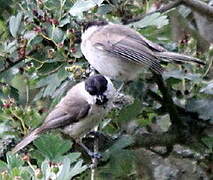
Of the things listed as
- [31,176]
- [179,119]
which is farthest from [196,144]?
[31,176]

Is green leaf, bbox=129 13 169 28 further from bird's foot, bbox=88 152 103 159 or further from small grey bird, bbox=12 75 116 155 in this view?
bird's foot, bbox=88 152 103 159

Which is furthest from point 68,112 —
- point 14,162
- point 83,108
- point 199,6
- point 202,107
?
point 14,162

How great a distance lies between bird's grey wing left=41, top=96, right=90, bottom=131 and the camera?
315 cm

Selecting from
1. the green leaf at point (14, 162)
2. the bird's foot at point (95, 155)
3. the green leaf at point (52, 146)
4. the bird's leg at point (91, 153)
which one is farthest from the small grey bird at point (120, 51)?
the green leaf at point (14, 162)

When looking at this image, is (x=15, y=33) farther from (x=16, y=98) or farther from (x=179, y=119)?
(x=179, y=119)

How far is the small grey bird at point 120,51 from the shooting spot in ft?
11.0

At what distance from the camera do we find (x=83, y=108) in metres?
3.24

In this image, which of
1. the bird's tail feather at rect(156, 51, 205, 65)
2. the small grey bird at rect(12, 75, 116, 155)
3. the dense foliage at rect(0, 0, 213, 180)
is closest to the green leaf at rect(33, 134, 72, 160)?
the dense foliage at rect(0, 0, 213, 180)

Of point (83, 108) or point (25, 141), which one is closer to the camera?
point (25, 141)

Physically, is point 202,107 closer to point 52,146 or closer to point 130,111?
point 130,111

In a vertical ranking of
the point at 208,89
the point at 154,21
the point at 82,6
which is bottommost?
the point at 208,89

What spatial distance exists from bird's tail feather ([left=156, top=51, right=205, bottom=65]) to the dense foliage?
58 millimetres

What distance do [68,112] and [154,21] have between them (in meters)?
0.61

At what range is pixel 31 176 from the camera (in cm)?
217
